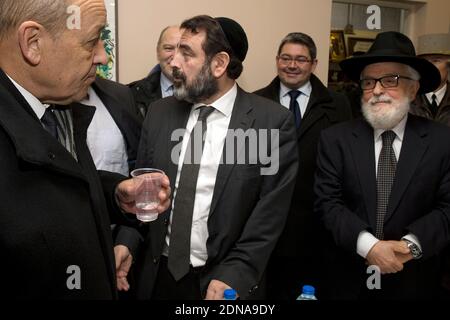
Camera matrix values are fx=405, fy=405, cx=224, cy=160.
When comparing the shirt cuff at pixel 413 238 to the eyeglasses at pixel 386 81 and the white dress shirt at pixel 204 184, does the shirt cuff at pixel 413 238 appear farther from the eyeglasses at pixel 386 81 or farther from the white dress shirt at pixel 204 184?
the white dress shirt at pixel 204 184

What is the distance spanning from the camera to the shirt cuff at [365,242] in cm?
179

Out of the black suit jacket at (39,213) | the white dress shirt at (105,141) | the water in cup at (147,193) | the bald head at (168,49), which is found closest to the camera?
the black suit jacket at (39,213)

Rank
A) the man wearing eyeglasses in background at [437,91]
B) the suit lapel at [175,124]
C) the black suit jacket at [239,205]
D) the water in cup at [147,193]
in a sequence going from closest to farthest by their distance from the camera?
1. the water in cup at [147,193]
2. the black suit jacket at [239,205]
3. the suit lapel at [175,124]
4. the man wearing eyeglasses in background at [437,91]

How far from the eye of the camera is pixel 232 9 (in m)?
3.61

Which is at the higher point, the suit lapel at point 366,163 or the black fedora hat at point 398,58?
the black fedora hat at point 398,58

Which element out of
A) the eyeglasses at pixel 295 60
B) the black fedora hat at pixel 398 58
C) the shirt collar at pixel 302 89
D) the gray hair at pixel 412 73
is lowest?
the shirt collar at pixel 302 89

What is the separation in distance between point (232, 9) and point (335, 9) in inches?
51.9

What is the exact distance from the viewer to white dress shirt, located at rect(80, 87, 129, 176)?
76.6 inches

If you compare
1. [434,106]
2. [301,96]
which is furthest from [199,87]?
[434,106]

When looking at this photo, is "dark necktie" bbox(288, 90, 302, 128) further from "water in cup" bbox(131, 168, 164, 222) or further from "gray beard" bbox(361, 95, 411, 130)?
"water in cup" bbox(131, 168, 164, 222)

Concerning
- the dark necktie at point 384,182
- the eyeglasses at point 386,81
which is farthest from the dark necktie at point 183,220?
the eyeglasses at point 386,81

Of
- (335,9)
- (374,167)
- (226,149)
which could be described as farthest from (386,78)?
(335,9)

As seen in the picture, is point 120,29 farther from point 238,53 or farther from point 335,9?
point 335,9

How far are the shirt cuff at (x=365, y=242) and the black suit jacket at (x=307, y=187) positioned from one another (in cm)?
105
